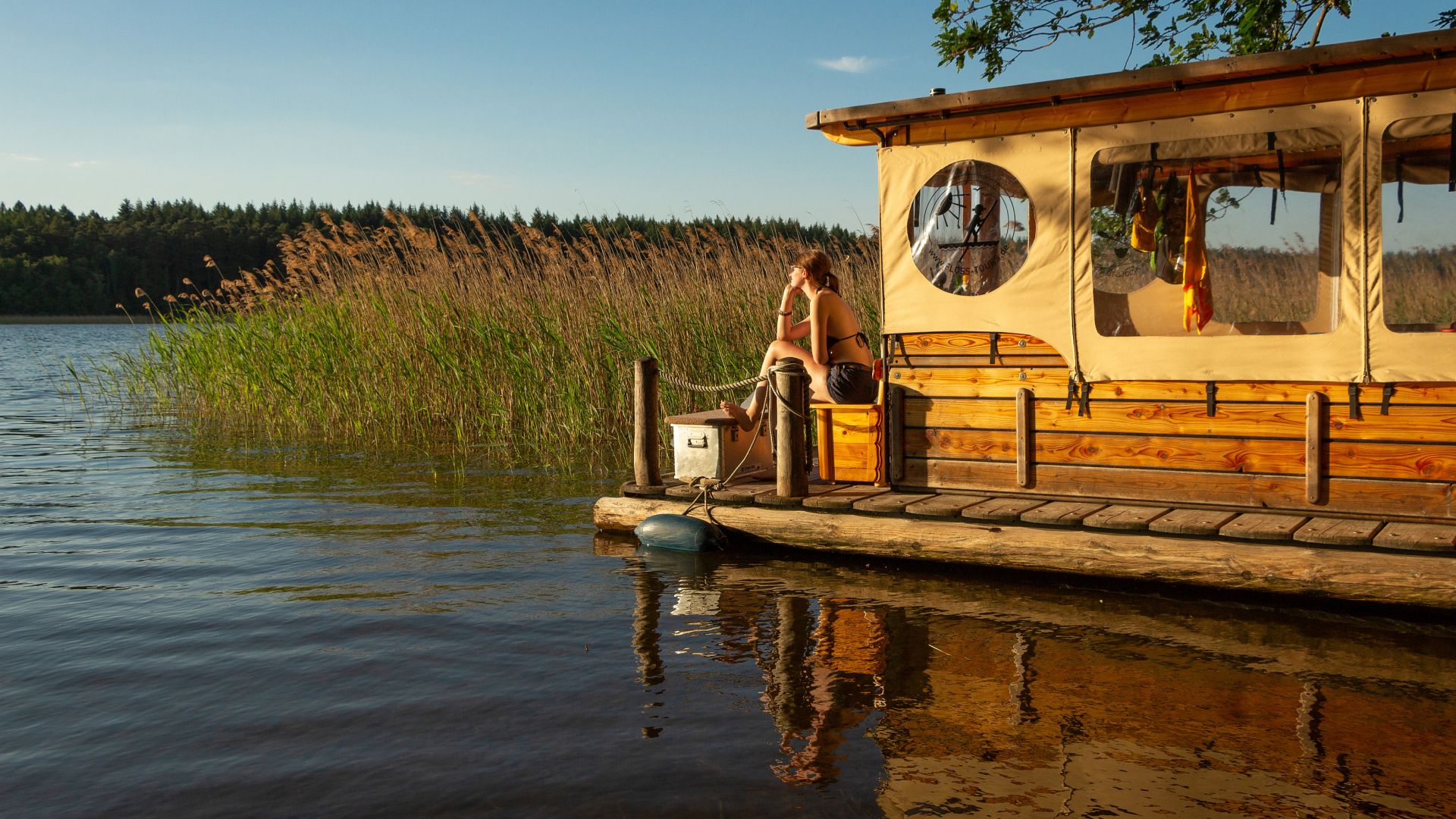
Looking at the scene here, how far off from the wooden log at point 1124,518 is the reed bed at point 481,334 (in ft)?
16.1

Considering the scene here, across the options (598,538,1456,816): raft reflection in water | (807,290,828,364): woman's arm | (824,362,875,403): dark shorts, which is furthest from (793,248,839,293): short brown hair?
(598,538,1456,816): raft reflection in water

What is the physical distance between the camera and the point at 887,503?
647 cm

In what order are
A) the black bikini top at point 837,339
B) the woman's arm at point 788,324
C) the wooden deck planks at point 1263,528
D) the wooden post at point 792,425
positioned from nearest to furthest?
1. the wooden deck planks at point 1263,528
2. the wooden post at point 792,425
3. the black bikini top at point 837,339
4. the woman's arm at point 788,324

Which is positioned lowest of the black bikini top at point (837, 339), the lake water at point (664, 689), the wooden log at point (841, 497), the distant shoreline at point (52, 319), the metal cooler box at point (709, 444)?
the lake water at point (664, 689)

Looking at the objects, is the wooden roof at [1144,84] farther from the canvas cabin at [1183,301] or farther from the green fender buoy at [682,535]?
the green fender buoy at [682,535]

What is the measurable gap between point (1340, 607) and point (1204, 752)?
2208mm

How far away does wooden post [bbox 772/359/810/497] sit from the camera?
6789mm

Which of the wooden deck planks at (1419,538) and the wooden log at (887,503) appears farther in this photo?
the wooden log at (887,503)

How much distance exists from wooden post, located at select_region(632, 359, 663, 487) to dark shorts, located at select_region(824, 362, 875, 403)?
44.6 inches

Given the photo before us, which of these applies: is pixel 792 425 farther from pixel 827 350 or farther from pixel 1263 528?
pixel 1263 528

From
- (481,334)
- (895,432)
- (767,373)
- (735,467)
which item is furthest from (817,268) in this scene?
(481,334)

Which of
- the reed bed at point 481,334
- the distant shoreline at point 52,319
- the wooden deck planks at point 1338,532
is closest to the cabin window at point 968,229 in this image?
the wooden deck planks at point 1338,532

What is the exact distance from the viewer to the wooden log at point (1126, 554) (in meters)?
5.16

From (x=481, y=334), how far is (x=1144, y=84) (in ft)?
23.8
